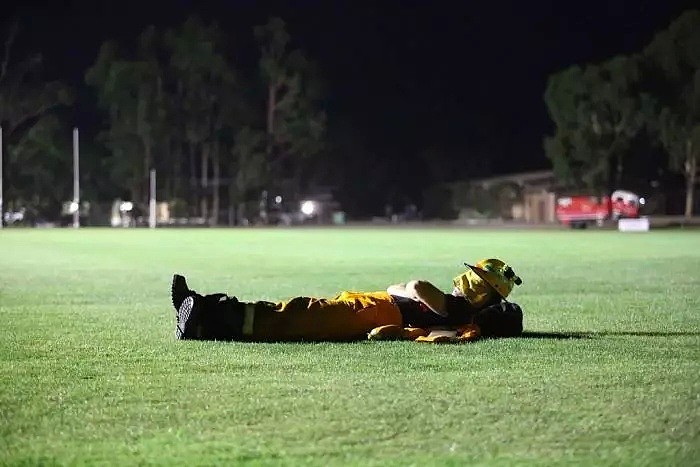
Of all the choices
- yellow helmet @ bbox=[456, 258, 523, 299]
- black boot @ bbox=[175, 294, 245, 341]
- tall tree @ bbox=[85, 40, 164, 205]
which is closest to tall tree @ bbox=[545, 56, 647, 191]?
tall tree @ bbox=[85, 40, 164, 205]

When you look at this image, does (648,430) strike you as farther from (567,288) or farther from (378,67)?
(378,67)

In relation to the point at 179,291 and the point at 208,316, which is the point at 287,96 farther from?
the point at 179,291

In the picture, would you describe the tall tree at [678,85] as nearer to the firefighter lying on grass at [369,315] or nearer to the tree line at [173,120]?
the tree line at [173,120]

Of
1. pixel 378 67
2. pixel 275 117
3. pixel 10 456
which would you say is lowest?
pixel 10 456

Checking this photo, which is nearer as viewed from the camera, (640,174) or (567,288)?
(567,288)

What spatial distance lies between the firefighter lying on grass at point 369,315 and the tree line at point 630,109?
5660cm

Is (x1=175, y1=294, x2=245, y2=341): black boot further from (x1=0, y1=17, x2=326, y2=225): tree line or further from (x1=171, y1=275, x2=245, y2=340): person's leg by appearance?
(x1=0, y1=17, x2=326, y2=225): tree line

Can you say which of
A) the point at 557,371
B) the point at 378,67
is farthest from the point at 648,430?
the point at 378,67

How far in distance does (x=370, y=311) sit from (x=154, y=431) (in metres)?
3.95

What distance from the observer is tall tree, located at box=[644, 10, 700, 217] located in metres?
65.0

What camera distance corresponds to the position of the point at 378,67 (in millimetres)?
95250

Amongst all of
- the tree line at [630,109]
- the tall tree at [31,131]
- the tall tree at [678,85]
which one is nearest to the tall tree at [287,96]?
the tall tree at [31,131]

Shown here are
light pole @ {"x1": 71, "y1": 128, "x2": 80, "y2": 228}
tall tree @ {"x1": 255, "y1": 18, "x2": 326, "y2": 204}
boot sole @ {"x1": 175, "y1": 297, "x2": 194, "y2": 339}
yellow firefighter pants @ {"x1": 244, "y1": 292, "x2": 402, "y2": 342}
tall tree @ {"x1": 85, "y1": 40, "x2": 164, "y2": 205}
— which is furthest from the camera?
tall tree @ {"x1": 255, "y1": 18, "x2": 326, "y2": 204}

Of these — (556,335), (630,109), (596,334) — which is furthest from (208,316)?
(630,109)
